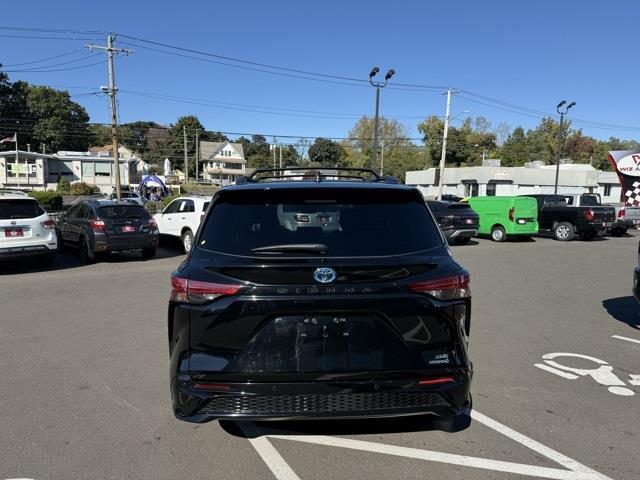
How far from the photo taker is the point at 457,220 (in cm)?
1809

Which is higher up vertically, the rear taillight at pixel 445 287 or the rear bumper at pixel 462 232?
the rear taillight at pixel 445 287

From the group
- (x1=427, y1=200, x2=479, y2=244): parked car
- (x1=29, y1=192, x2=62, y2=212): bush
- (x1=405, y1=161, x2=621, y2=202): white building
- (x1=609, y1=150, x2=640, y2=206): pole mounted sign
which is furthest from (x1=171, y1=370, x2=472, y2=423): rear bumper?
(x1=405, y1=161, x2=621, y2=202): white building

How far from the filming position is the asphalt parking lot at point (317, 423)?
3262mm

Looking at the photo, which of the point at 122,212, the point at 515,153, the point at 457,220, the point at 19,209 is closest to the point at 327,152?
the point at 515,153

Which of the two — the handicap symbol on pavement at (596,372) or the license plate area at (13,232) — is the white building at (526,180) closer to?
the license plate area at (13,232)

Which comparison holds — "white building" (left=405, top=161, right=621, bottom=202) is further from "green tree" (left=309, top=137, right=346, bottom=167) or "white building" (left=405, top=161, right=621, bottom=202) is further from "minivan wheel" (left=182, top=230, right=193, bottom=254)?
"green tree" (left=309, top=137, right=346, bottom=167)

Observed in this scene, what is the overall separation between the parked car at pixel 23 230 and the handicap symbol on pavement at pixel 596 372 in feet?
35.1

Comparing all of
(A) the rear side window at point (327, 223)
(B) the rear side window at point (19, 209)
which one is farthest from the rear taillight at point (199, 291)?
(B) the rear side window at point (19, 209)

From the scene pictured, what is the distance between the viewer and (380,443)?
11.6ft

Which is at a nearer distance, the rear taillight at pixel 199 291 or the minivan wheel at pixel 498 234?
the rear taillight at pixel 199 291

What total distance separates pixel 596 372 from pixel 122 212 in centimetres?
1182

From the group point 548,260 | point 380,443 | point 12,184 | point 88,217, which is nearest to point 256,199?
point 380,443

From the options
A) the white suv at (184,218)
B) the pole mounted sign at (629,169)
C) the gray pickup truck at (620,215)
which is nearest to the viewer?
the white suv at (184,218)

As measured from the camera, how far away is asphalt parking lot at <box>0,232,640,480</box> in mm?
3262
